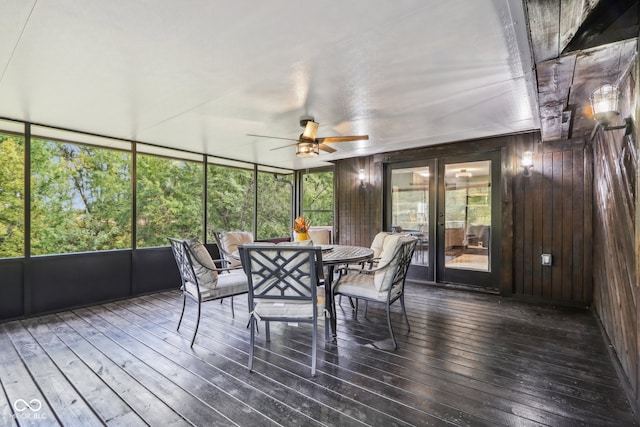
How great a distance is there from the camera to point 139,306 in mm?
4070

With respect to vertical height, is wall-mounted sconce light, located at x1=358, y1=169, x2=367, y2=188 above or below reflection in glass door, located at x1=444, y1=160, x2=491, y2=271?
above

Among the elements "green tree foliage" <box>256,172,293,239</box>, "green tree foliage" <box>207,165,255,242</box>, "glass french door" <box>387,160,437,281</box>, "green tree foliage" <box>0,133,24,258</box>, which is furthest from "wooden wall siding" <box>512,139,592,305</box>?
"green tree foliage" <box>0,133,24,258</box>

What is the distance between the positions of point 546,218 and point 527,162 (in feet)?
2.68

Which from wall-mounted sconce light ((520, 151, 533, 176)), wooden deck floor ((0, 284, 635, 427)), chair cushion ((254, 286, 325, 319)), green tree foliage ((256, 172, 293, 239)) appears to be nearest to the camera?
wooden deck floor ((0, 284, 635, 427))

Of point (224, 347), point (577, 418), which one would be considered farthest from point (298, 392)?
point (577, 418)

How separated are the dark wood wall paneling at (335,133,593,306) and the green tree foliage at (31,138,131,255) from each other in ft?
22.1

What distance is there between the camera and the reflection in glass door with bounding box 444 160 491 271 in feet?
15.9

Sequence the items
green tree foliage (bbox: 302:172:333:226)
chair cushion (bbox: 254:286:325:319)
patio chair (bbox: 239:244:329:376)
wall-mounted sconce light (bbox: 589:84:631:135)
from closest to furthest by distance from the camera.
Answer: wall-mounted sconce light (bbox: 589:84:631:135)
patio chair (bbox: 239:244:329:376)
chair cushion (bbox: 254:286:325:319)
green tree foliage (bbox: 302:172:333:226)

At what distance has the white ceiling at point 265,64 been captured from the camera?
1.73 metres

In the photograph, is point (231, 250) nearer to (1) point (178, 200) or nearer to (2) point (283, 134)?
(2) point (283, 134)

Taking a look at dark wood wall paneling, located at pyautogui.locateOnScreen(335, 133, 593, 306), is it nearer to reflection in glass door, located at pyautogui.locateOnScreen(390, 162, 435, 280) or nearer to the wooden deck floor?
the wooden deck floor

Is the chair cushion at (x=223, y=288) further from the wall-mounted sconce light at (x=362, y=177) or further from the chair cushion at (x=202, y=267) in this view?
the wall-mounted sconce light at (x=362, y=177)

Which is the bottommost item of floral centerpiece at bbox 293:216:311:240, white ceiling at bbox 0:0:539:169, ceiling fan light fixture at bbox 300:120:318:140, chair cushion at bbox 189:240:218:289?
chair cushion at bbox 189:240:218:289

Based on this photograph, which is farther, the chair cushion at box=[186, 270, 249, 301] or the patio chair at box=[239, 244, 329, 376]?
the chair cushion at box=[186, 270, 249, 301]
